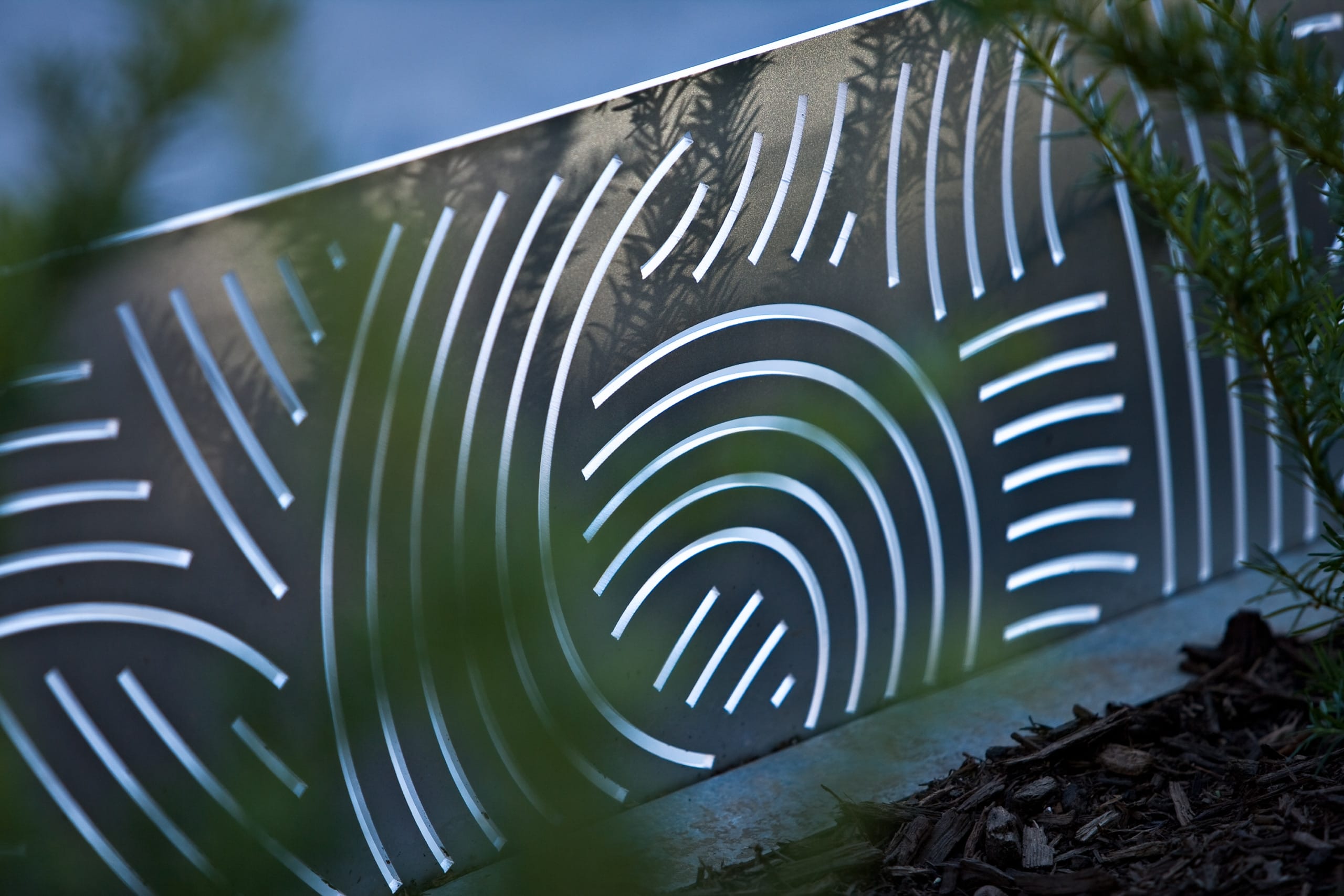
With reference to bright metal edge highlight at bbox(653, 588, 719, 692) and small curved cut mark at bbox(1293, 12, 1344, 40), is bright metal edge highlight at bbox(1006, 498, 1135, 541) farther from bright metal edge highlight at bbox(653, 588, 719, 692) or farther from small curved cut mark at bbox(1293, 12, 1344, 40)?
small curved cut mark at bbox(1293, 12, 1344, 40)

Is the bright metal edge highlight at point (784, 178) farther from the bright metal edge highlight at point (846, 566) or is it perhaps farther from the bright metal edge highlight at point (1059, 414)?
the bright metal edge highlight at point (1059, 414)

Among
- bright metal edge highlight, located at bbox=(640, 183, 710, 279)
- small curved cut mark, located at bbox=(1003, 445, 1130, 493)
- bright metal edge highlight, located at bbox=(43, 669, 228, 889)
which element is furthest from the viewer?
small curved cut mark, located at bbox=(1003, 445, 1130, 493)

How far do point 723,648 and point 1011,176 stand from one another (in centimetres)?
135

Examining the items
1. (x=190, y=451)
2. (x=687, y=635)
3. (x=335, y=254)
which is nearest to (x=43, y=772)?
(x=190, y=451)

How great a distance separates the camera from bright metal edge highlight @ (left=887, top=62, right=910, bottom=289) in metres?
2.32

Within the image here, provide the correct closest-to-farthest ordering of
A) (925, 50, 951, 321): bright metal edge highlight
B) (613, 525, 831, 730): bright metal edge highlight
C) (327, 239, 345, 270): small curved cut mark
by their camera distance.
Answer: (327, 239, 345, 270): small curved cut mark < (613, 525, 831, 730): bright metal edge highlight < (925, 50, 951, 321): bright metal edge highlight

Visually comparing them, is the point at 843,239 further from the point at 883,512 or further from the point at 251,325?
the point at 251,325

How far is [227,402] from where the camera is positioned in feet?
5.59

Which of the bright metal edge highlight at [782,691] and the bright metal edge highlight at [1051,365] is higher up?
the bright metal edge highlight at [1051,365]

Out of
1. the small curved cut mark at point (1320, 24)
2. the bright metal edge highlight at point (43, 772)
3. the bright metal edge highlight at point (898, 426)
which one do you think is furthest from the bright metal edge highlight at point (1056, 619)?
the bright metal edge highlight at point (43, 772)

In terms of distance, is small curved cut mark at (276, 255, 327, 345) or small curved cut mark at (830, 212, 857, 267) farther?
small curved cut mark at (830, 212, 857, 267)

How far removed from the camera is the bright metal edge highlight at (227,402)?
1.61 m

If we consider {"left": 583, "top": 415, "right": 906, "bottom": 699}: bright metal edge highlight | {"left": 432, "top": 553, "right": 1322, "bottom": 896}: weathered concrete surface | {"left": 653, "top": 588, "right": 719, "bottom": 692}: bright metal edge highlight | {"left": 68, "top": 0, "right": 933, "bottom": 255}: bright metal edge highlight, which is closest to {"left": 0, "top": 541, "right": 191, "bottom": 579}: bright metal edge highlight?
{"left": 68, "top": 0, "right": 933, "bottom": 255}: bright metal edge highlight

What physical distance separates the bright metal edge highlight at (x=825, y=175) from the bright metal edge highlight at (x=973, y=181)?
375 mm
